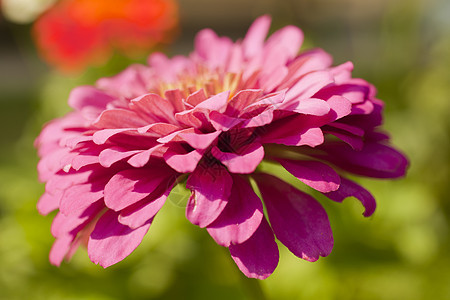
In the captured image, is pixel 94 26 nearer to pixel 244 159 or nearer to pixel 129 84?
pixel 129 84

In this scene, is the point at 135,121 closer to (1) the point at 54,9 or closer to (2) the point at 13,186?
(2) the point at 13,186

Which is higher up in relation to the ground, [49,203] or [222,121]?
[222,121]

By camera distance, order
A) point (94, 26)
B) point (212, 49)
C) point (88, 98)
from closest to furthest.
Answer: point (88, 98), point (212, 49), point (94, 26)

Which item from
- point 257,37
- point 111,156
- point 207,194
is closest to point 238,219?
point 207,194

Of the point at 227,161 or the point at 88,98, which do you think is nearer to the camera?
the point at 227,161

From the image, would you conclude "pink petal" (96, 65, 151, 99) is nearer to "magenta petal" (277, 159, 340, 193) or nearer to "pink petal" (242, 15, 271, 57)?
"pink petal" (242, 15, 271, 57)

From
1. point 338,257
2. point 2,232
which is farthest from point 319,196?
point 2,232

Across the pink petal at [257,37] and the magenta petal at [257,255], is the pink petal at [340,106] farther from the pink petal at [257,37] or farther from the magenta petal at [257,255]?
the pink petal at [257,37]

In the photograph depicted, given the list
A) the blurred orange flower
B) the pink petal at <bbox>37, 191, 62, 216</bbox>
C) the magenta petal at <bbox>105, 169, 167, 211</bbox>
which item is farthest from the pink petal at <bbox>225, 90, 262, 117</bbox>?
the blurred orange flower

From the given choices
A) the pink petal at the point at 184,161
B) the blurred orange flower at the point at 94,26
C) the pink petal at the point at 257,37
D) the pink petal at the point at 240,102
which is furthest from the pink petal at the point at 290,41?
the blurred orange flower at the point at 94,26
